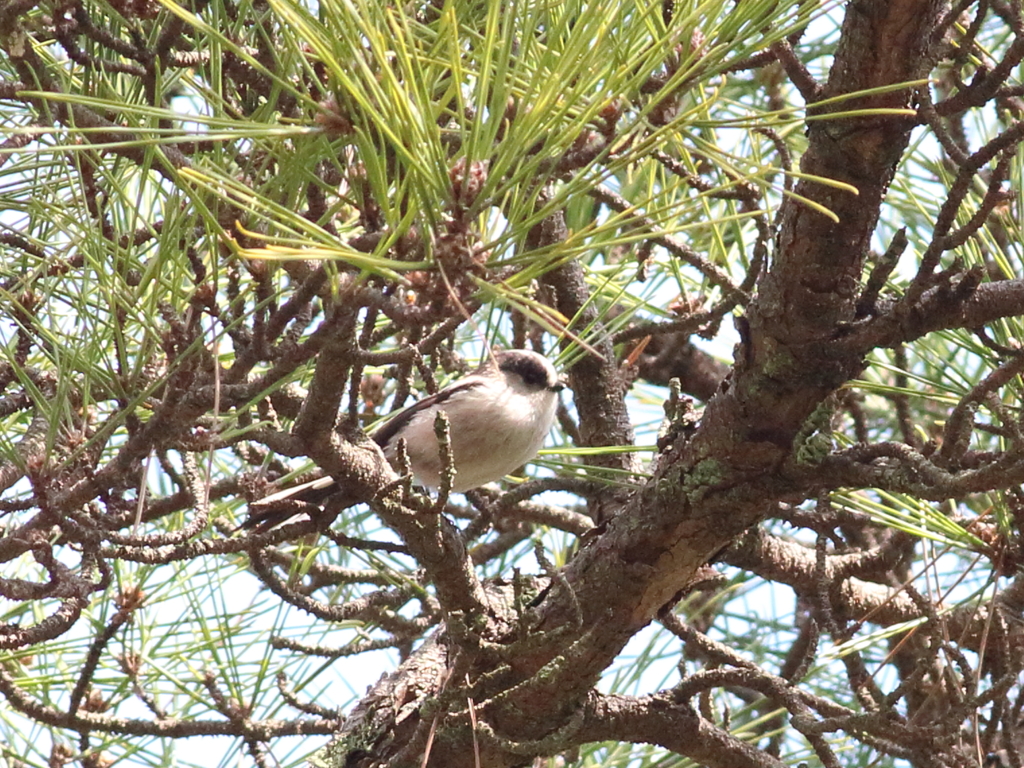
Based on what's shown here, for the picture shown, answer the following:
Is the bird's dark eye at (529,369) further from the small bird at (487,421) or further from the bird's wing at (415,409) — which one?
the bird's wing at (415,409)

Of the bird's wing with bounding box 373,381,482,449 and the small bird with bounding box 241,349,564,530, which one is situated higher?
the bird's wing with bounding box 373,381,482,449

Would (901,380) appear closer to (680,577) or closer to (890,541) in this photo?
(890,541)

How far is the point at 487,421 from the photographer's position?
3057 mm

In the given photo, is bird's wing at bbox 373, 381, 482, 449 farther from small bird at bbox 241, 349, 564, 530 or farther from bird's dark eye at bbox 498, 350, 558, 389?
bird's dark eye at bbox 498, 350, 558, 389

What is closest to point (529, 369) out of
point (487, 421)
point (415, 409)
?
point (487, 421)

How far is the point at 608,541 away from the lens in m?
2.08

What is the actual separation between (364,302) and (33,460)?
88 centimetres

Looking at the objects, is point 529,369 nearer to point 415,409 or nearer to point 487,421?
point 487,421

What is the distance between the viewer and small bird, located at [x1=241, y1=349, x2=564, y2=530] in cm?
304

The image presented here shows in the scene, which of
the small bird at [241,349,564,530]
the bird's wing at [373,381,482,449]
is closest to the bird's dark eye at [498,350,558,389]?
the small bird at [241,349,564,530]

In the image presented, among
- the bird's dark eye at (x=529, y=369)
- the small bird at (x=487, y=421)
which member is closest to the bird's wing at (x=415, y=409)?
the small bird at (x=487, y=421)

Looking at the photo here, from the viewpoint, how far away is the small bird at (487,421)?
3.04 m

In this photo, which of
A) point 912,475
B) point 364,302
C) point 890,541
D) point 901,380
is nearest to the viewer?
point 364,302

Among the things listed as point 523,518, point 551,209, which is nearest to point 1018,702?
point 523,518
